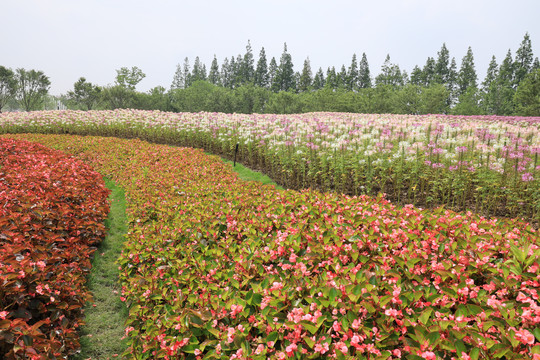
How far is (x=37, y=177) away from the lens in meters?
5.06

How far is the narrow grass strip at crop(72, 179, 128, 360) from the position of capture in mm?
2838

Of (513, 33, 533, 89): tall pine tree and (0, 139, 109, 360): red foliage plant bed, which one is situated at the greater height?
(513, 33, 533, 89): tall pine tree

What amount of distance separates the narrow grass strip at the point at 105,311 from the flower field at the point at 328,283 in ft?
1.09

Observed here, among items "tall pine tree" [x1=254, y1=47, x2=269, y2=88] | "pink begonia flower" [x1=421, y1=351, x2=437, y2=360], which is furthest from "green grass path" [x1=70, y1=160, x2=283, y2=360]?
"tall pine tree" [x1=254, y1=47, x2=269, y2=88]

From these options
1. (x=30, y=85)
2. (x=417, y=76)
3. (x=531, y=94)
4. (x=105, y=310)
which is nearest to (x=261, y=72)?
(x=417, y=76)

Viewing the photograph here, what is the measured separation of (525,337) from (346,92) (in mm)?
40039

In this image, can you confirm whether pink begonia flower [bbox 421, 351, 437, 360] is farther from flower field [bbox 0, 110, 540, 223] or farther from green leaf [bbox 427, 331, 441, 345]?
flower field [bbox 0, 110, 540, 223]

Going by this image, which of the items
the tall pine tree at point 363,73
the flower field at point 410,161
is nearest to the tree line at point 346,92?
the tall pine tree at point 363,73

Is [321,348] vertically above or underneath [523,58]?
underneath

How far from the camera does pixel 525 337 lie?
4.74ft

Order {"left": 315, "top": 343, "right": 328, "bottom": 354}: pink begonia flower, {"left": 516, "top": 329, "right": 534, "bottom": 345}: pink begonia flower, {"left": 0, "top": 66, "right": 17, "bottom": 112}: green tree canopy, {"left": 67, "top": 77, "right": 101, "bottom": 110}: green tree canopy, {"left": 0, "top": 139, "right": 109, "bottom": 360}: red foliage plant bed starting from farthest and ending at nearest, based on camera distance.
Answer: {"left": 67, "top": 77, "right": 101, "bottom": 110}: green tree canopy
{"left": 0, "top": 66, "right": 17, "bottom": 112}: green tree canopy
{"left": 0, "top": 139, "right": 109, "bottom": 360}: red foliage plant bed
{"left": 315, "top": 343, "right": 328, "bottom": 354}: pink begonia flower
{"left": 516, "top": 329, "right": 534, "bottom": 345}: pink begonia flower

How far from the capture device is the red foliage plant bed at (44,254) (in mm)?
2273

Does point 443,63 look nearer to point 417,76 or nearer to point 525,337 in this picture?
point 417,76

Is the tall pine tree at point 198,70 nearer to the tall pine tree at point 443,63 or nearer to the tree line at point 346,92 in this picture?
the tree line at point 346,92
